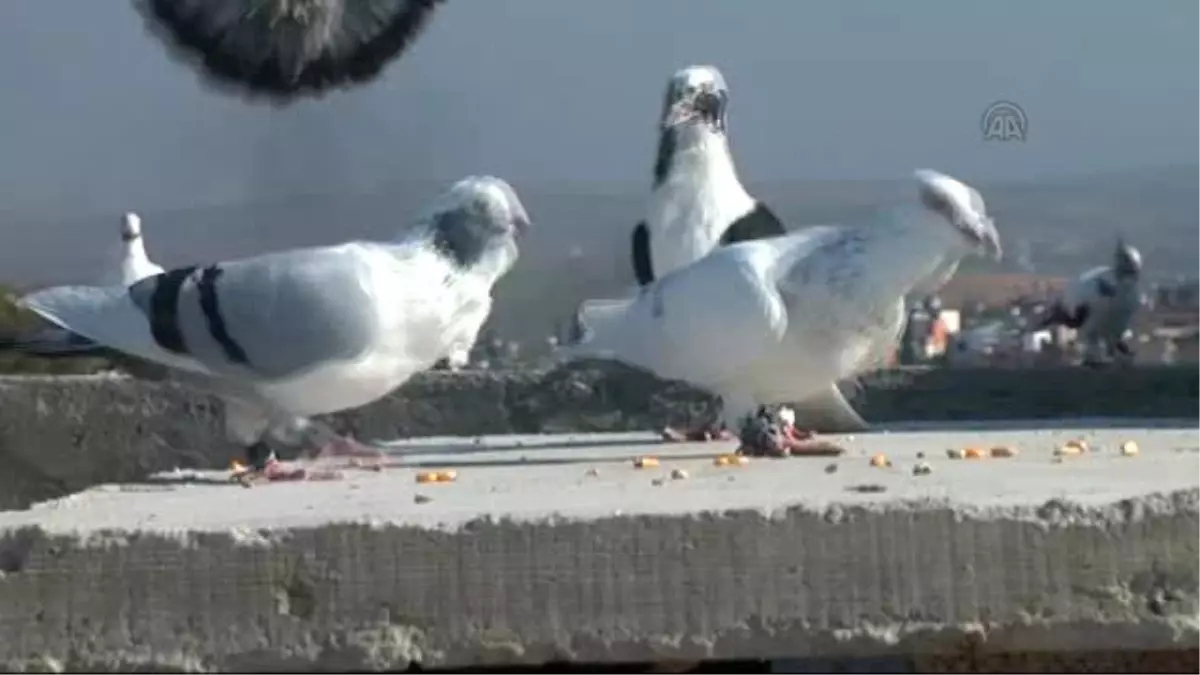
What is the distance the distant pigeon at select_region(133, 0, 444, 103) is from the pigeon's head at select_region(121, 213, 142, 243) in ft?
5.60

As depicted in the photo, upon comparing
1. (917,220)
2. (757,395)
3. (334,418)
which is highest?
(917,220)

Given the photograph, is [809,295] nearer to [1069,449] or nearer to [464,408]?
[1069,449]

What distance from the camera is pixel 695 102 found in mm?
6516

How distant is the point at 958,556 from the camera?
308cm

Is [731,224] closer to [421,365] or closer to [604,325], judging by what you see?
[604,325]

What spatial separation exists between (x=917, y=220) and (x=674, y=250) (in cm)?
188

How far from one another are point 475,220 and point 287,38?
7.46 metres

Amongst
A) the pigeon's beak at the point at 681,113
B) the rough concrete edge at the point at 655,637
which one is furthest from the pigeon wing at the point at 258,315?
the pigeon's beak at the point at 681,113

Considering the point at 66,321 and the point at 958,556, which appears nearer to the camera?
the point at 958,556

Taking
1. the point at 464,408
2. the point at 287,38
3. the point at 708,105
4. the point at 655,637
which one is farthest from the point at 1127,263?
the point at 655,637

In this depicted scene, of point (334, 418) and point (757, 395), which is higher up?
point (757, 395)

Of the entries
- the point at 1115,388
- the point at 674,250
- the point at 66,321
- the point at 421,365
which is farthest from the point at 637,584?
the point at 1115,388

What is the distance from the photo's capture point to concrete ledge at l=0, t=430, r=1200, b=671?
3.04 meters

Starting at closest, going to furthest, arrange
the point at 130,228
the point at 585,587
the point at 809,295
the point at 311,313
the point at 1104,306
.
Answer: the point at 585,587, the point at 311,313, the point at 809,295, the point at 1104,306, the point at 130,228
